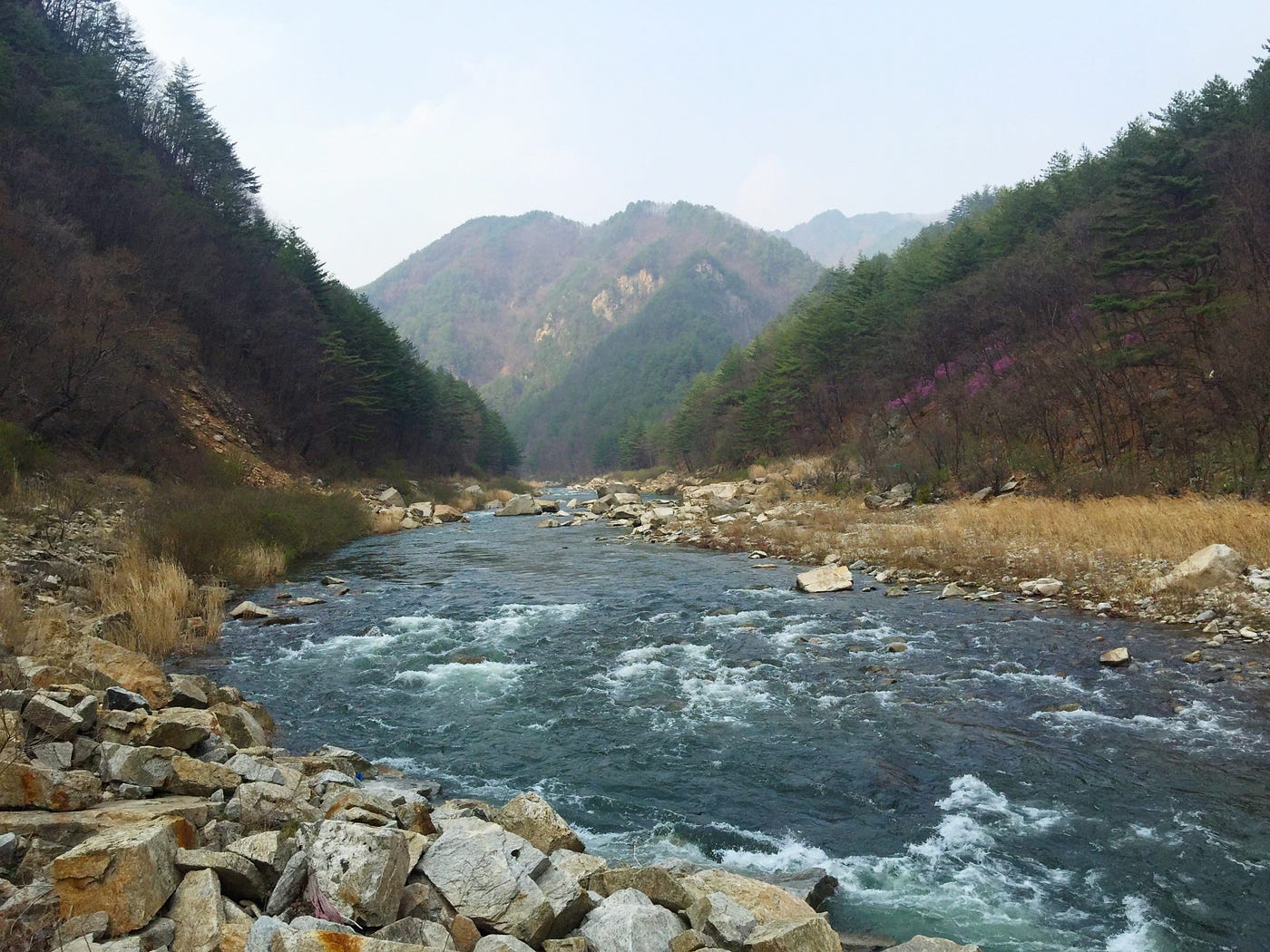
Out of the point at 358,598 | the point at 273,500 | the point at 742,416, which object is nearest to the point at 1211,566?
the point at 358,598

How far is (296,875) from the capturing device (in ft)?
12.5

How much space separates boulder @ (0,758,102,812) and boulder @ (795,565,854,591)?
1312 centimetres

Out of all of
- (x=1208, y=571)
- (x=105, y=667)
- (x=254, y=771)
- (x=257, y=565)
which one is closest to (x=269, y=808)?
(x=254, y=771)

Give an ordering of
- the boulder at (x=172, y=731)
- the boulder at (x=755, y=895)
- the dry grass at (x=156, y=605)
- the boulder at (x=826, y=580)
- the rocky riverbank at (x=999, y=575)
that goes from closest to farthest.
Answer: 1. the boulder at (x=755, y=895)
2. the boulder at (x=172, y=731)
3. the rocky riverbank at (x=999, y=575)
4. the dry grass at (x=156, y=605)
5. the boulder at (x=826, y=580)

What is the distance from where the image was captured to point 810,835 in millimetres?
6160

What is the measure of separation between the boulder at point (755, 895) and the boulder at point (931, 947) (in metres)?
0.58

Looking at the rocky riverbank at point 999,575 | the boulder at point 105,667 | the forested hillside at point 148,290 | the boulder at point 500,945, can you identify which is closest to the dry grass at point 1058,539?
the rocky riverbank at point 999,575

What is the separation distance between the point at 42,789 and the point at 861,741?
277 inches

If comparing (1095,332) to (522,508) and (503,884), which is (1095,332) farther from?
(503,884)

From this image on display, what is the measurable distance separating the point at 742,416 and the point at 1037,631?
53880 millimetres

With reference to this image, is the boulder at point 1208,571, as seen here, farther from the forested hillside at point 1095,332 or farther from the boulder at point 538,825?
the boulder at point 538,825

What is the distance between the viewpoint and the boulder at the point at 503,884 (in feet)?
12.4

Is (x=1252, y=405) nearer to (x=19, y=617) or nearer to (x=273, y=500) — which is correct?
(x=19, y=617)

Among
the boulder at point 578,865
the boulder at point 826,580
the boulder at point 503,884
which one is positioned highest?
the boulder at point 503,884
